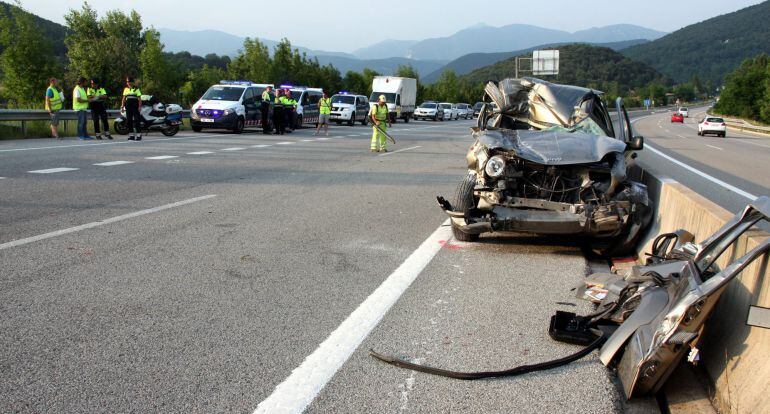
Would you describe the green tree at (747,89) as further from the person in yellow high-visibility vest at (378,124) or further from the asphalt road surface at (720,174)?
the person in yellow high-visibility vest at (378,124)

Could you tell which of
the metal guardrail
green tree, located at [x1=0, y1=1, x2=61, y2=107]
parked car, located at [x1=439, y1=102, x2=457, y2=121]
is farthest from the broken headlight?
parked car, located at [x1=439, y1=102, x2=457, y2=121]

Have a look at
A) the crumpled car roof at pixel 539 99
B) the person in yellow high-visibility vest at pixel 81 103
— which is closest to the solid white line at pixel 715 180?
the crumpled car roof at pixel 539 99

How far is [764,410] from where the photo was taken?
2.92 meters

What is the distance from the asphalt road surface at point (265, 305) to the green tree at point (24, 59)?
26007 millimetres

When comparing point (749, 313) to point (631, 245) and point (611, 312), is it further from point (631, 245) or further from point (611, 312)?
point (631, 245)

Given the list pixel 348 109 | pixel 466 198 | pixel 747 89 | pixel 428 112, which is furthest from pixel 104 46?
pixel 747 89

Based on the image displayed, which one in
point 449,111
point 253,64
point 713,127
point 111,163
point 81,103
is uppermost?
point 253,64

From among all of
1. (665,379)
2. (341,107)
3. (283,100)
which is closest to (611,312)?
(665,379)

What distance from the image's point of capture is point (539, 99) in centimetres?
899

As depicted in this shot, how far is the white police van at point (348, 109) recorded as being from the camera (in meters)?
38.5

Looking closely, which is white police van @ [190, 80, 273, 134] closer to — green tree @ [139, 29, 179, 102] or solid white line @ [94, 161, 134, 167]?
solid white line @ [94, 161, 134, 167]

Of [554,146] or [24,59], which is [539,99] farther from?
[24,59]

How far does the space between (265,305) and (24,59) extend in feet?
108

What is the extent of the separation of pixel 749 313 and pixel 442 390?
5.03 ft
